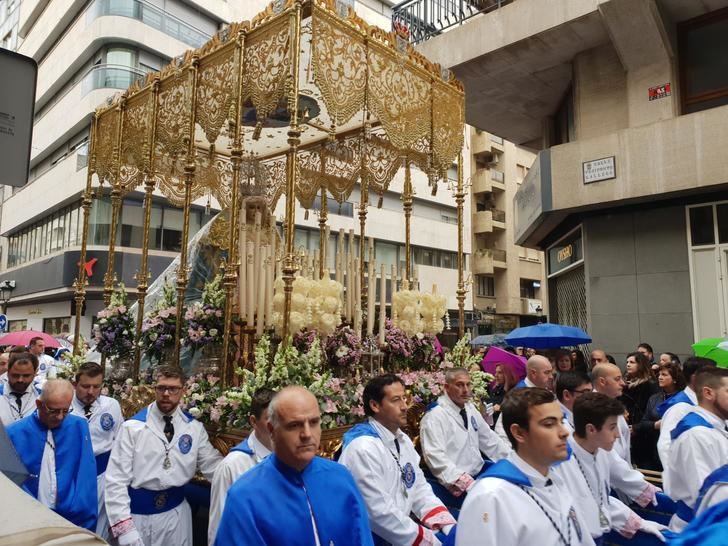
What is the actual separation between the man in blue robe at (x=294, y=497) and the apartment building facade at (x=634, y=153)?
8727 millimetres

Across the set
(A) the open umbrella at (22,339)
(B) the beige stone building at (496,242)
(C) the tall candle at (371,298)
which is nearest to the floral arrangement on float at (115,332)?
(C) the tall candle at (371,298)

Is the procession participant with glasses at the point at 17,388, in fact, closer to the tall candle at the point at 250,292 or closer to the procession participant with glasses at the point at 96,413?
the procession participant with glasses at the point at 96,413

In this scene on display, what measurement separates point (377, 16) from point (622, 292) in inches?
746

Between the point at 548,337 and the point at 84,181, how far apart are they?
758 inches

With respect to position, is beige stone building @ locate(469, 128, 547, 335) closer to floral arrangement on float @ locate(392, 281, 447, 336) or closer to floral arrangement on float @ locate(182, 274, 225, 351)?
floral arrangement on float @ locate(392, 281, 447, 336)

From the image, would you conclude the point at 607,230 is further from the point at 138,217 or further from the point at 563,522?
the point at 138,217

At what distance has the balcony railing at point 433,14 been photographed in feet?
41.8

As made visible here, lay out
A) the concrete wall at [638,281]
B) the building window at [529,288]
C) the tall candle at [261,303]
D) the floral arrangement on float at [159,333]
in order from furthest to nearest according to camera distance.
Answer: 1. the building window at [529,288]
2. the concrete wall at [638,281]
3. the floral arrangement on float at [159,333]
4. the tall candle at [261,303]

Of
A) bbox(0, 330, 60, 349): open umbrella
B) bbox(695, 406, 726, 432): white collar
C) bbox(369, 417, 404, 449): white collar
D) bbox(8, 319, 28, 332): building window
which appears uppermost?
bbox(8, 319, 28, 332): building window

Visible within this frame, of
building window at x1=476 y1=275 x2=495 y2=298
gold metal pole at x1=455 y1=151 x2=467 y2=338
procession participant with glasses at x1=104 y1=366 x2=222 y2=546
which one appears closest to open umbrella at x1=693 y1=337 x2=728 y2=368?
gold metal pole at x1=455 y1=151 x2=467 y2=338

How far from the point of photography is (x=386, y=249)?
88.5ft

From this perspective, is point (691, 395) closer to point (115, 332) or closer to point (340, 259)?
point (340, 259)

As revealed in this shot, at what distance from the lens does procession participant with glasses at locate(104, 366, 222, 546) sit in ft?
12.7

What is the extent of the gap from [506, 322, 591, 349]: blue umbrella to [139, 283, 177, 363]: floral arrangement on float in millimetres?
4500
